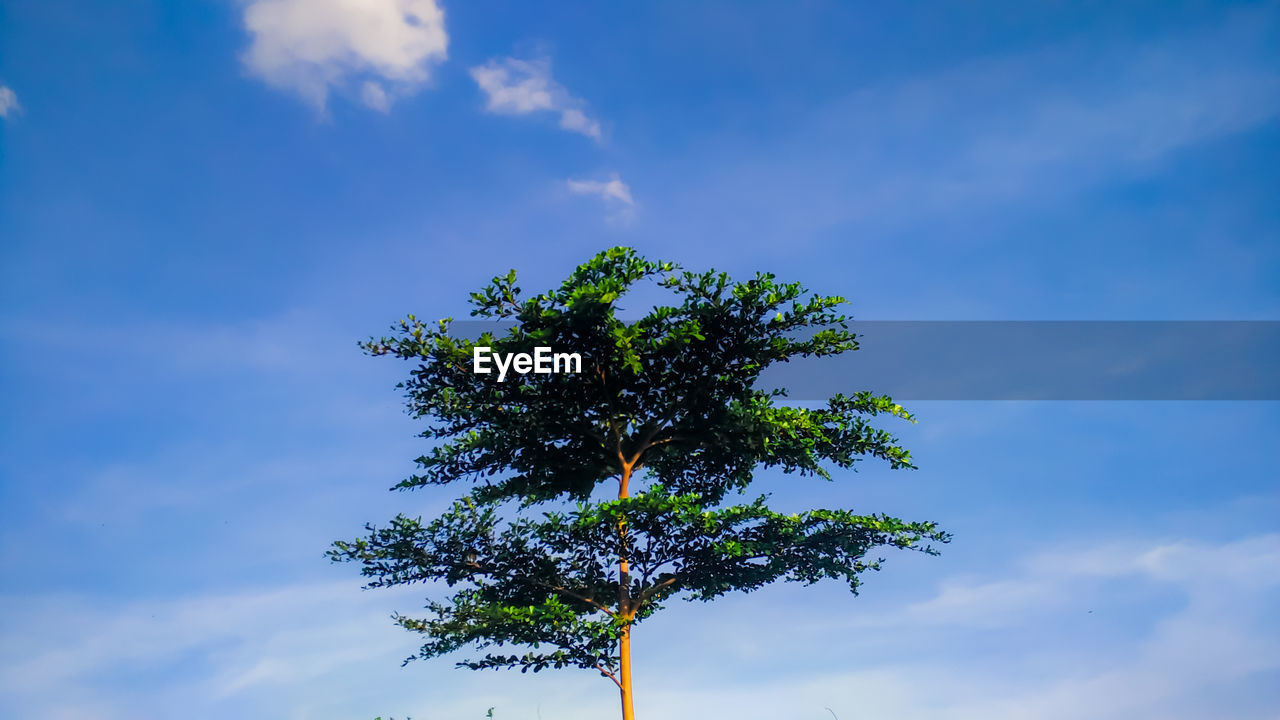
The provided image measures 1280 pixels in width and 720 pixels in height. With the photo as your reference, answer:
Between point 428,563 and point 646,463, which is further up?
point 646,463

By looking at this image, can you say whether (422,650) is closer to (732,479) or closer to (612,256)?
(732,479)

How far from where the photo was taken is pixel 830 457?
20.6 meters

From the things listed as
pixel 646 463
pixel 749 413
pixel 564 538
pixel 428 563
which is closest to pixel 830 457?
pixel 749 413

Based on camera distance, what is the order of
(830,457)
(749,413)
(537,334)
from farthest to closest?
(830,457)
(749,413)
(537,334)

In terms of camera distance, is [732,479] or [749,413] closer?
[749,413]

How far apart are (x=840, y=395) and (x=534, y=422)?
747 cm

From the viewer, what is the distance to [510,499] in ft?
70.6

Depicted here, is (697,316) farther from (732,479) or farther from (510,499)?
(510,499)

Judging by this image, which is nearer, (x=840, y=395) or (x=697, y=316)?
(x=697, y=316)

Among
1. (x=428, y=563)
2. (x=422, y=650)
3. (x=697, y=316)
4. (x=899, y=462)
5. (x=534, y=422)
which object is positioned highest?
(x=697, y=316)

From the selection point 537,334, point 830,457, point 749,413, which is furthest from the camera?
point 830,457

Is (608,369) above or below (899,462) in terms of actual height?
above

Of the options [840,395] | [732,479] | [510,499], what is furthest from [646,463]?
[840,395]

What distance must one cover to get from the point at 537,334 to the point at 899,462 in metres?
9.42
